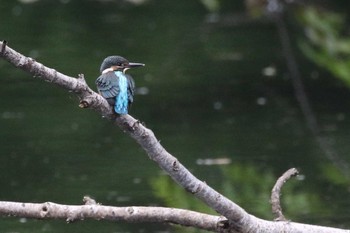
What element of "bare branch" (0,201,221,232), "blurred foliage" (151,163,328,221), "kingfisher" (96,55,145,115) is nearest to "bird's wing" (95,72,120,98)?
"kingfisher" (96,55,145,115)

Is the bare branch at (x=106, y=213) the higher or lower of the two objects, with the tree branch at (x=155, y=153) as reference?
lower

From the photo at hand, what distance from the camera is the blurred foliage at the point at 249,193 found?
4.07m

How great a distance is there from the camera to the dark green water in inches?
174

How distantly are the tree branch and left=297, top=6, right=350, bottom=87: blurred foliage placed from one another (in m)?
0.46

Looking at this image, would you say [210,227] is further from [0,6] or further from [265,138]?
[0,6]

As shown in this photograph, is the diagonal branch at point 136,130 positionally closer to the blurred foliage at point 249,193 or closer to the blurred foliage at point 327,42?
the blurred foliage at point 327,42

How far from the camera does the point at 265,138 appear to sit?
17.7 feet

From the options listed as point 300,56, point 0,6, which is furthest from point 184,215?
point 0,6

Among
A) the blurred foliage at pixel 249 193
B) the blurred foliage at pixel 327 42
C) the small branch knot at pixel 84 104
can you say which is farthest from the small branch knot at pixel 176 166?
the blurred foliage at pixel 249 193

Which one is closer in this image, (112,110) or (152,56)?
(112,110)

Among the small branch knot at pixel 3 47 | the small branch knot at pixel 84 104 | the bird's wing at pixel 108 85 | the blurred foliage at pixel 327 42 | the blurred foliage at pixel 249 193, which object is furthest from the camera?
the blurred foliage at pixel 249 193

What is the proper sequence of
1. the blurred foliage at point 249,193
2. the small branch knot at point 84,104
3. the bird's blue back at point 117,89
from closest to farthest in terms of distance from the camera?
the small branch knot at point 84,104
the bird's blue back at point 117,89
the blurred foliage at point 249,193

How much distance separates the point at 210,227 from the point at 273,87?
4.16 meters

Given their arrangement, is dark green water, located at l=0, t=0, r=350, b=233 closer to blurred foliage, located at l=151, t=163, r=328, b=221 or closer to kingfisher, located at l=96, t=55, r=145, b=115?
blurred foliage, located at l=151, t=163, r=328, b=221
